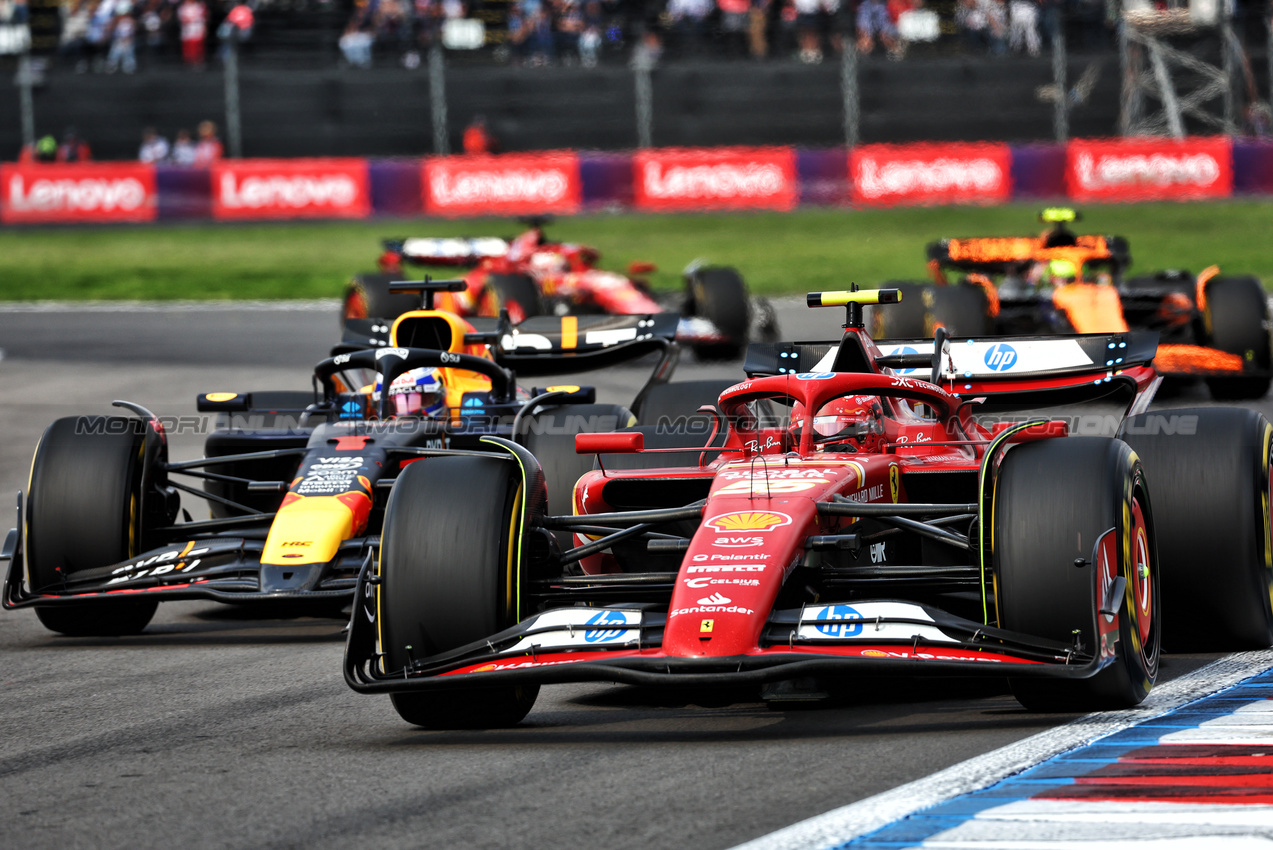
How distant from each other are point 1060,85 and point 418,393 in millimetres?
23011

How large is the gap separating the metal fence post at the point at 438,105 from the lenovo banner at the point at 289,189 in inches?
57.3

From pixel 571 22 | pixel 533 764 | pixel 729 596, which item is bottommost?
pixel 533 764

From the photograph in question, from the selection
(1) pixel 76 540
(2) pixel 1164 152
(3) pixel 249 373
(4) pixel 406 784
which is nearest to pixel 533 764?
(4) pixel 406 784

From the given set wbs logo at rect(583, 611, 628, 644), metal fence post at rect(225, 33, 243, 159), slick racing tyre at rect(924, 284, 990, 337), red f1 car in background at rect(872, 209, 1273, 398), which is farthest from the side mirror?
metal fence post at rect(225, 33, 243, 159)

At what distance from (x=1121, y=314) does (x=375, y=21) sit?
2228 centimetres

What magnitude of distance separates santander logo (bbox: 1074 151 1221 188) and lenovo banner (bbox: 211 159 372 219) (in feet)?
41.4

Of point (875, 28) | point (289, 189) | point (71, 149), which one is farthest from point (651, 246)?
point (71, 149)

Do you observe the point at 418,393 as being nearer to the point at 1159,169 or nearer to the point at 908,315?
the point at 908,315

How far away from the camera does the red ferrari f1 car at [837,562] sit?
230 inches

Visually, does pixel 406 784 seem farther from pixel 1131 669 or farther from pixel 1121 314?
pixel 1121 314

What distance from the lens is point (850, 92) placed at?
104 feet

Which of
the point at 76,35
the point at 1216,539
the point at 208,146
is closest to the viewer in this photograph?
the point at 1216,539

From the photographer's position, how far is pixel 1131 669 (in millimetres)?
6004

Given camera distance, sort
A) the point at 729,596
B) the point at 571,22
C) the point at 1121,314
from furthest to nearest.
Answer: the point at 571,22
the point at 1121,314
the point at 729,596
